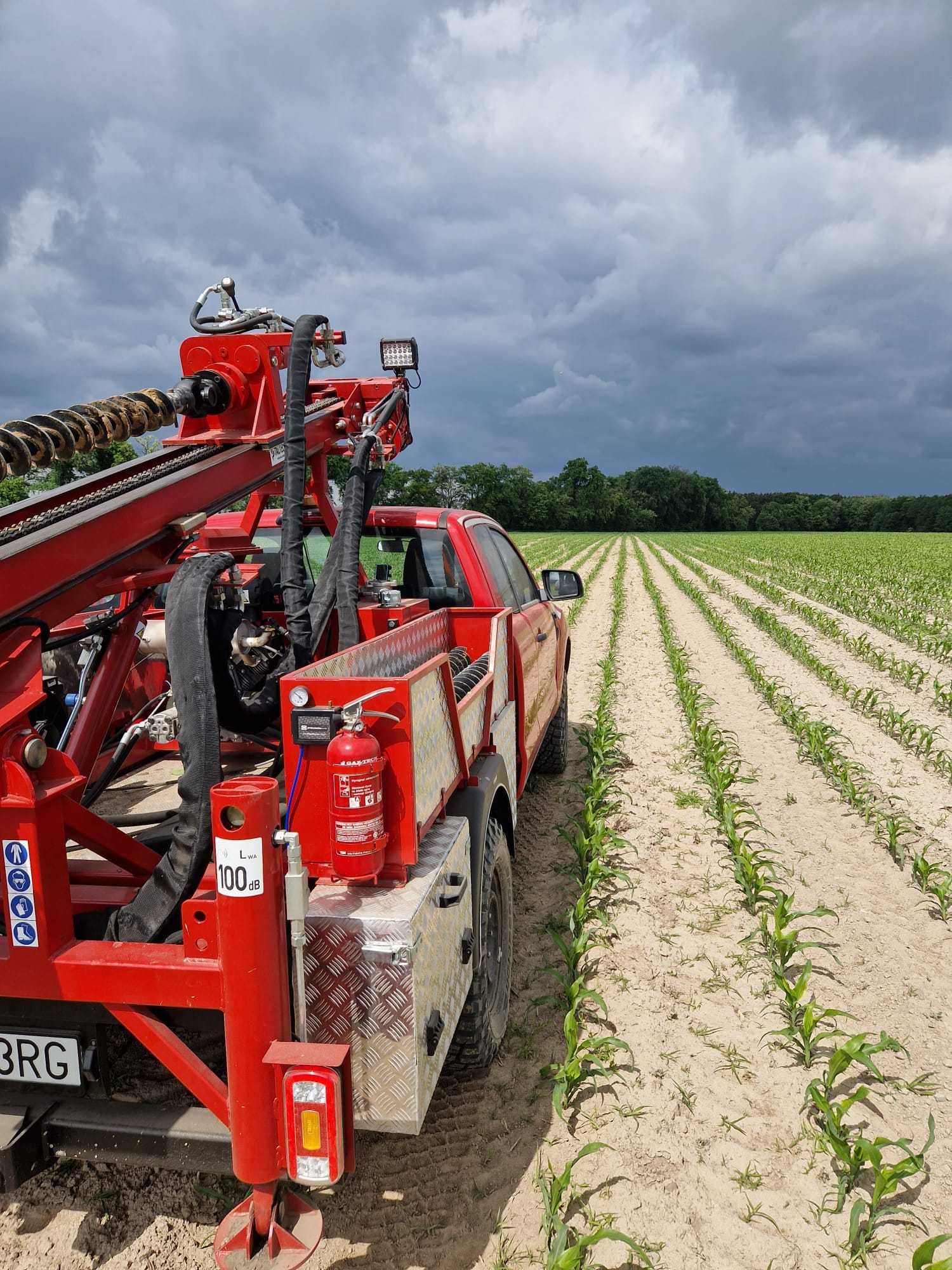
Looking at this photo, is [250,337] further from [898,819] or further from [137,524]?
[898,819]

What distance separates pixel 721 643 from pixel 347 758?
466 inches

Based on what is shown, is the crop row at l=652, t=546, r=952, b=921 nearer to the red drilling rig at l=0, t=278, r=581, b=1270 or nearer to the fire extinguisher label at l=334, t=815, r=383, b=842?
the red drilling rig at l=0, t=278, r=581, b=1270

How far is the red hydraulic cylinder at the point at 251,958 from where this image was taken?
1866 mm

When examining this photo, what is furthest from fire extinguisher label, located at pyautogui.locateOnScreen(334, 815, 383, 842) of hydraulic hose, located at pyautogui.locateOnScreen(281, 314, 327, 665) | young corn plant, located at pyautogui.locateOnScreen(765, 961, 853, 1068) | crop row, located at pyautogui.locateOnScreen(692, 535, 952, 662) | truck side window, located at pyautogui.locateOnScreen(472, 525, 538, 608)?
crop row, located at pyautogui.locateOnScreen(692, 535, 952, 662)

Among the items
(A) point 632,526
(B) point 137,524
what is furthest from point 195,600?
(A) point 632,526

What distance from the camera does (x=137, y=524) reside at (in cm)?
275

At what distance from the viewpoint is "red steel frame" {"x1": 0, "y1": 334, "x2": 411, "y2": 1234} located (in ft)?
6.27

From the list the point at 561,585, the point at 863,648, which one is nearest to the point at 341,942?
the point at 561,585

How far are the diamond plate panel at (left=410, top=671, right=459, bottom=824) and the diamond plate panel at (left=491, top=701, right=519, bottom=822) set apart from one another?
825 mm

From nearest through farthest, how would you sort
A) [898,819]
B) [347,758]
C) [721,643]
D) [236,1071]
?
1. [236,1071]
2. [347,758]
3. [898,819]
4. [721,643]

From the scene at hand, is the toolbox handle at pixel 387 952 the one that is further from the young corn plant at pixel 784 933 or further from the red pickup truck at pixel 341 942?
the young corn plant at pixel 784 933

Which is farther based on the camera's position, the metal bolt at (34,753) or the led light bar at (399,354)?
the led light bar at (399,354)

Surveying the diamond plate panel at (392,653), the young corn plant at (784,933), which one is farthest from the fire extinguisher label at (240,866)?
the young corn plant at (784,933)

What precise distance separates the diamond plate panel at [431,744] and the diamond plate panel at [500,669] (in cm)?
89
